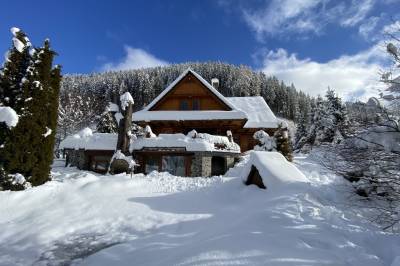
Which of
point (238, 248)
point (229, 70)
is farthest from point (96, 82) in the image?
point (238, 248)

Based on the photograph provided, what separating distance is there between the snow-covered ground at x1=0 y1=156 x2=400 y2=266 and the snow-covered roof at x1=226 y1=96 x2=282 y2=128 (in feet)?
50.7

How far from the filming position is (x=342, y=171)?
21.2 ft

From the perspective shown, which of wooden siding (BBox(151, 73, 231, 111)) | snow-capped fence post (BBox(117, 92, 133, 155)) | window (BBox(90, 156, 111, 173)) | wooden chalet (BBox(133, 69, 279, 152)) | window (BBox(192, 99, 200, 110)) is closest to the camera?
snow-capped fence post (BBox(117, 92, 133, 155))

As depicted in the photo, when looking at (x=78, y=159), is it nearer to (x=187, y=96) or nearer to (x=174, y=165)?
(x=174, y=165)

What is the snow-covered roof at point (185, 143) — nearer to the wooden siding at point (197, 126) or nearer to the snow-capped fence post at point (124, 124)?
the snow-capped fence post at point (124, 124)

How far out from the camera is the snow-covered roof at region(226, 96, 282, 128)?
27984 millimetres

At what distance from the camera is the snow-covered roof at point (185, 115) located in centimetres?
2408

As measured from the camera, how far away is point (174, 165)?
817 inches

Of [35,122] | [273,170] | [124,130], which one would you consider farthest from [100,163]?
[273,170]

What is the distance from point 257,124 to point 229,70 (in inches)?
3289

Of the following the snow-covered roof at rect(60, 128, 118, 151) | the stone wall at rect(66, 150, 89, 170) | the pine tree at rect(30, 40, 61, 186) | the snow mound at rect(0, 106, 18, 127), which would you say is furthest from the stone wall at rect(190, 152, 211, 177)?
the snow mound at rect(0, 106, 18, 127)

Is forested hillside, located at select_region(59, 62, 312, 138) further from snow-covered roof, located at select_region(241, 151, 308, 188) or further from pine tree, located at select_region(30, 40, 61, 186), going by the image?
snow-covered roof, located at select_region(241, 151, 308, 188)

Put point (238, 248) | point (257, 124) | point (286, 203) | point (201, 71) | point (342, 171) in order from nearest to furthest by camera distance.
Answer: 1. point (238, 248)
2. point (342, 171)
3. point (286, 203)
4. point (257, 124)
5. point (201, 71)

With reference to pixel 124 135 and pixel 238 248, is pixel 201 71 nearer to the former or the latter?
pixel 124 135
